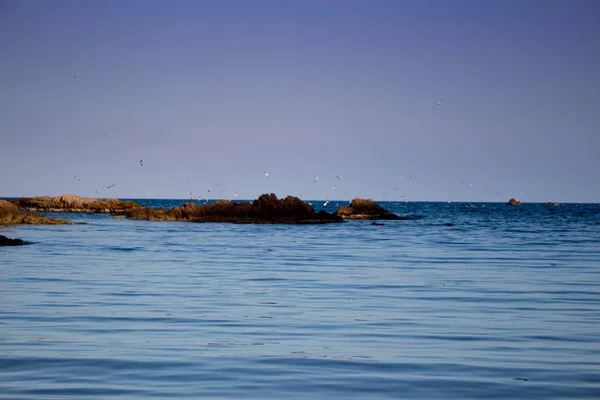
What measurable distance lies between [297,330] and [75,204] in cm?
12749

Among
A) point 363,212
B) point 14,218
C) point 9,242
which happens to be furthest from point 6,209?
point 363,212

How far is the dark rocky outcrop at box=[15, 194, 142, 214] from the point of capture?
5133 inches

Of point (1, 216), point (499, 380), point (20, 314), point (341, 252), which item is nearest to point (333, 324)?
point (499, 380)

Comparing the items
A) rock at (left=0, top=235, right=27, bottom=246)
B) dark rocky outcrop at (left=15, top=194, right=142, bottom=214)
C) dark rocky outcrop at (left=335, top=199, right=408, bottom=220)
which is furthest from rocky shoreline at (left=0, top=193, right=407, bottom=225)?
rock at (left=0, top=235, right=27, bottom=246)

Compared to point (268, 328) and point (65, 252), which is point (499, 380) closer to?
point (268, 328)

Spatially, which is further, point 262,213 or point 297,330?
point 262,213

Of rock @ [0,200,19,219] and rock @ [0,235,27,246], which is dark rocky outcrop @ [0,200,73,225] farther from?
rock @ [0,235,27,246]

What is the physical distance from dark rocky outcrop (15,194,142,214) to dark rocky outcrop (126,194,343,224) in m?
40.5

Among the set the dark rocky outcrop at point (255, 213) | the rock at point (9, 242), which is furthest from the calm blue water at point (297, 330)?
the dark rocky outcrop at point (255, 213)

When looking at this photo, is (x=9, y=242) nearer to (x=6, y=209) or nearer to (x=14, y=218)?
(x=6, y=209)

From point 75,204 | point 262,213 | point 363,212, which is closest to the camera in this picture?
point 262,213

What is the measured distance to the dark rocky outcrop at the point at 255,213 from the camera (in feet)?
277

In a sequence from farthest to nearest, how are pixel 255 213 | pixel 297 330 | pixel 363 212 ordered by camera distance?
pixel 363 212 < pixel 255 213 < pixel 297 330

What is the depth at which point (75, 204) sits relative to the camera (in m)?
136
